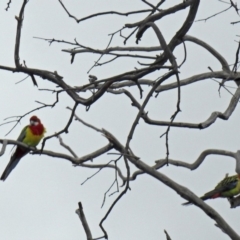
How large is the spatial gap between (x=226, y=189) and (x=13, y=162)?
289cm

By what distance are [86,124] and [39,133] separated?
3409mm

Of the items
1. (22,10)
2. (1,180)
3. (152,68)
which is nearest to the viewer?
(152,68)

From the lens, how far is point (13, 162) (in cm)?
912

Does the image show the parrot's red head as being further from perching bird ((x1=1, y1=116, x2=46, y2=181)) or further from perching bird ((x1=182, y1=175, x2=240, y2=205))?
perching bird ((x1=182, y1=175, x2=240, y2=205))

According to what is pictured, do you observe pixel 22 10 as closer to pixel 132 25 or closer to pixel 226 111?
pixel 132 25

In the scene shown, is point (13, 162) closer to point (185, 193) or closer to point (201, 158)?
point (201, 158)

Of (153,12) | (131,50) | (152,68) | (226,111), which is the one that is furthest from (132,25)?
(131,50)

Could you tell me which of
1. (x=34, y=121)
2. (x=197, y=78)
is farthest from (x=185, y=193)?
(x=34, y=121)

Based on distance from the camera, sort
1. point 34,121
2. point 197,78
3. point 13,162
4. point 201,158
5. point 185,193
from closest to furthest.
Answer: point 185,193, point 201,158, point 197,78, point 13,162, point 34,121

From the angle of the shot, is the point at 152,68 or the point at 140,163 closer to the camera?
the point at 152,68

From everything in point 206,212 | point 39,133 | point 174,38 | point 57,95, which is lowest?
point 206,212

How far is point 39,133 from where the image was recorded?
9133 mm

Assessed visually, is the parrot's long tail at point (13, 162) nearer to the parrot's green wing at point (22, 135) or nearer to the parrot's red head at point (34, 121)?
the parrot's green wing at point (22, 135)

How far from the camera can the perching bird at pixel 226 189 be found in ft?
27.7
